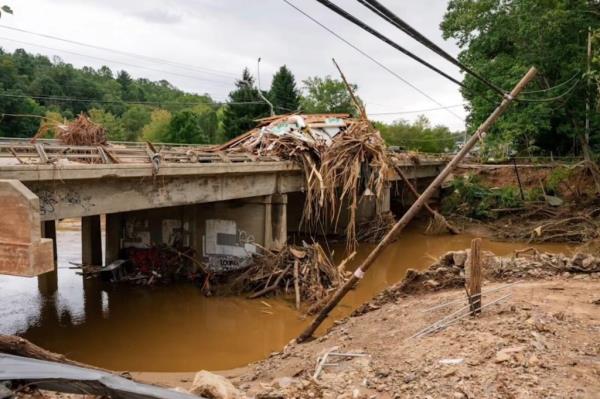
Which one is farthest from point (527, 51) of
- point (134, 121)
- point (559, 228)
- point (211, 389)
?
point (134, 121)

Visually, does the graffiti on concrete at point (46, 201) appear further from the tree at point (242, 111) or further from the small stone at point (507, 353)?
the tree at point (242, 111)

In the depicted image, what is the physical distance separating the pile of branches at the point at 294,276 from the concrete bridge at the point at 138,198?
50.5 inches

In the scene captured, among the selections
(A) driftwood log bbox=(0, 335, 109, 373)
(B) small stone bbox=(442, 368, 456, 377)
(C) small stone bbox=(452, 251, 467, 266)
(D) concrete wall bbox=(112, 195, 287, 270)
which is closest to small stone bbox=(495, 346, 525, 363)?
(B) small stone bbox=(442, 368, 456, 377)

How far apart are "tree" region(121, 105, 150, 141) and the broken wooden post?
2251 inches

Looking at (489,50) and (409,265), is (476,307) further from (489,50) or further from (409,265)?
A: (489,50)

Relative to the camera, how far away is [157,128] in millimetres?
55312

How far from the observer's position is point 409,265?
18.0m

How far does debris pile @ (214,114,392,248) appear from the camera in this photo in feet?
48.6

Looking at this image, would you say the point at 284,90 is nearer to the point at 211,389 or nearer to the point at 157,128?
the point at 157,128

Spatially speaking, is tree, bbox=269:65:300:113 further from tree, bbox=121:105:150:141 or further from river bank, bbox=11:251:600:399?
river bank, bbox=11:251:600:399

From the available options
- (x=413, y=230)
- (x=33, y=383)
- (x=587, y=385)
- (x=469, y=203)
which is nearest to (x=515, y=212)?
(x=469, y=203)

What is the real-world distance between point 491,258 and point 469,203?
1838 centimetres

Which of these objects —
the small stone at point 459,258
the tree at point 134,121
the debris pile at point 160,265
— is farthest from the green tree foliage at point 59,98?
the small stone at point 459,258

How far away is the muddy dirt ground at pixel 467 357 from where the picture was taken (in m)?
4.59
